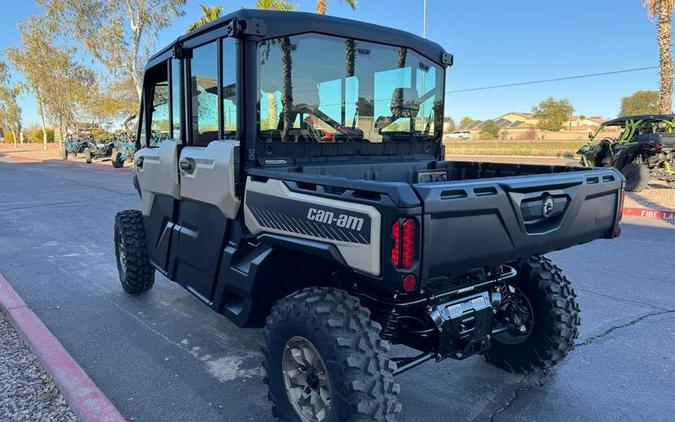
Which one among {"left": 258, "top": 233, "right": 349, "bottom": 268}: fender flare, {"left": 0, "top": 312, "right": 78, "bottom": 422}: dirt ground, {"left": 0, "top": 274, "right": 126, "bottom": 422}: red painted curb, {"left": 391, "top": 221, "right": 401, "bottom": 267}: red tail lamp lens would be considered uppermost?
{"left": 391, "top": 221, "right": 401, "bottom": 267}: red tail lamp lens

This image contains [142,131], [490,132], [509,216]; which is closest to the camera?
[509,216]

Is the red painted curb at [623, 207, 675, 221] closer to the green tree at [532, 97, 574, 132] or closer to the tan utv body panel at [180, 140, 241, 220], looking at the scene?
the tan utv body panel at [180, 140, 241, 220]

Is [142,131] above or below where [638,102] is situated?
below

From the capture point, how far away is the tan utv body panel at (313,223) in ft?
6.81

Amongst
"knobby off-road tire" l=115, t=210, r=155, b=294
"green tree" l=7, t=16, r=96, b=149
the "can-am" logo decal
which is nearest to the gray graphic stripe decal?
the "can-am" logo decal

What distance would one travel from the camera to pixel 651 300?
479 cm

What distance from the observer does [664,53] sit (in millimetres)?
17203

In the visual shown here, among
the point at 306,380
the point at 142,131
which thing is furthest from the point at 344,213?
the point at 142,131

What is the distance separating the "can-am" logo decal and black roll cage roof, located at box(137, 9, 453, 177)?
0.81 m

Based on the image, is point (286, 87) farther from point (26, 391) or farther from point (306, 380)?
point (26, 391)

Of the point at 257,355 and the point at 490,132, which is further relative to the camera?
the point at 490,132

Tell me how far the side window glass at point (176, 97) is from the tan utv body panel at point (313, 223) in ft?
3.89

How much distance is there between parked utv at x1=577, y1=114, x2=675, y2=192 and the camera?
11.8 meters

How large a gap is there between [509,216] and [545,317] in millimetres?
1287
